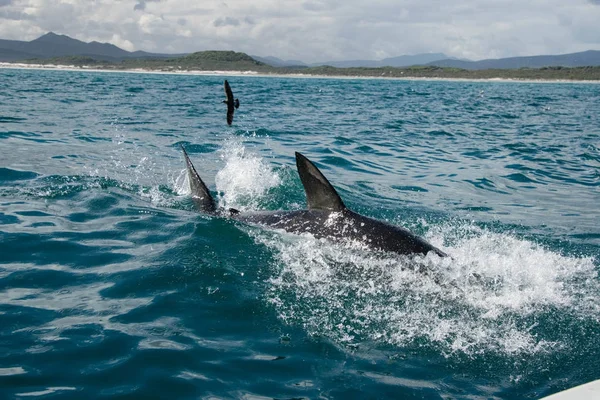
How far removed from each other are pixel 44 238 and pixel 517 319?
222 inches

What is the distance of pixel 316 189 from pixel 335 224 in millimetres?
466

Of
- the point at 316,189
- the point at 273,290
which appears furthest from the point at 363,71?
the point at 273,290

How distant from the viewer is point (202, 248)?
7.36 metres

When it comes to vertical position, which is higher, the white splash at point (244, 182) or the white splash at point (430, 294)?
the white splash at point (244, 182)

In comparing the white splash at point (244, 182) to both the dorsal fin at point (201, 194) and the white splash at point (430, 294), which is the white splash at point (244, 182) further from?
the white splash at point (430, 294)

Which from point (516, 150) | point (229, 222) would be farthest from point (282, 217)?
point (516, 150)

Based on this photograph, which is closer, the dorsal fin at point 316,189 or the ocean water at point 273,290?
the ocean water at point 273,290

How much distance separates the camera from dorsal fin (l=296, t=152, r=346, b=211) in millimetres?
6617

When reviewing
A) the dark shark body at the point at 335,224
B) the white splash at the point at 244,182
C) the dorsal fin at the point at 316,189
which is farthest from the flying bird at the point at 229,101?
the dorsal fin at the point at 316,189

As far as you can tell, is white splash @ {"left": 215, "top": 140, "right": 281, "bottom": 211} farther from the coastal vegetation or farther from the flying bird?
the coastal vegetation

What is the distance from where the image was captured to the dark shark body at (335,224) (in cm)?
670

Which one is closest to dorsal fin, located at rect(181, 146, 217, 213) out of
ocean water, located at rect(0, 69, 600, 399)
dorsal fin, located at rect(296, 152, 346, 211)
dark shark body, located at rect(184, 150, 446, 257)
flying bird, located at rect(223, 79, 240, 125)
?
ocean water, located at rect(0, 69, 600, 399)

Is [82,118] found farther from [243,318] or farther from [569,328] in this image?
[569,328]

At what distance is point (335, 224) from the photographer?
6957 mm
